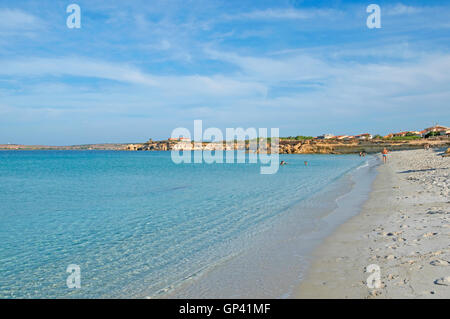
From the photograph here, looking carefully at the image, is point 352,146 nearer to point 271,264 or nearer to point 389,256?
point 389,256

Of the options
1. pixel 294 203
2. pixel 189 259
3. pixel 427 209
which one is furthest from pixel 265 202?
pixel 189 259

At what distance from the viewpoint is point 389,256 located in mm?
7352

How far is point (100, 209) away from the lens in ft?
56.0

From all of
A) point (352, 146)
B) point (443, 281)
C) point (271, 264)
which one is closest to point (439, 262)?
point (443, 281)

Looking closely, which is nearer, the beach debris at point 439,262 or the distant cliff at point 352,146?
the beach debris at point 439,262

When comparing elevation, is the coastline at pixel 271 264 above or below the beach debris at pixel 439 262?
below

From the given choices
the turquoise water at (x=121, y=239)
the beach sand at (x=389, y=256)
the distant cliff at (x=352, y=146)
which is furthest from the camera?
the distant cliff at (x=352, y=146)

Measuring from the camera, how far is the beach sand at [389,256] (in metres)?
5.70

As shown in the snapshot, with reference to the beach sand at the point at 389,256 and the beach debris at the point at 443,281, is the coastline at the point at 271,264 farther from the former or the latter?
the beach debris at the point at 443,281

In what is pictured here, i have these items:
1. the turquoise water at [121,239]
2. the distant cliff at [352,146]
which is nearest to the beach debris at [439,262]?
the turquoise water at [121,239]

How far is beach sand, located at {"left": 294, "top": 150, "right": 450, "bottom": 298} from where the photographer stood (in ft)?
18.7

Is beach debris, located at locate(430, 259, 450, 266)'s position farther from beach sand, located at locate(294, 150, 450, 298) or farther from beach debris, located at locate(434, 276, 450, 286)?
beach debris, located at locate(434, 276, 450, 286)
